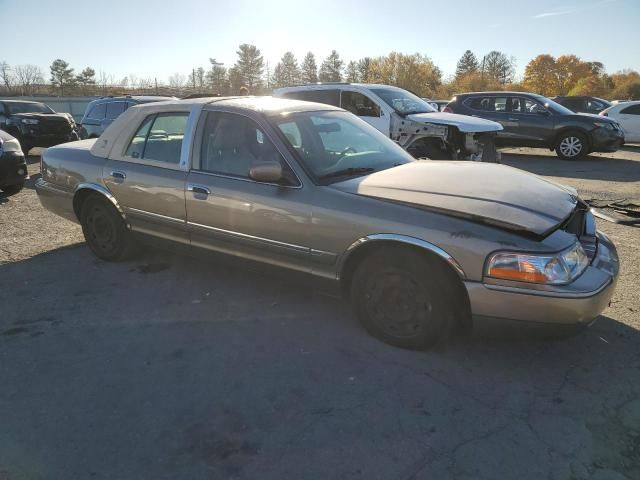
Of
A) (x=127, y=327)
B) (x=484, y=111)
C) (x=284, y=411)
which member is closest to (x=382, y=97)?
(x=484, y=111)

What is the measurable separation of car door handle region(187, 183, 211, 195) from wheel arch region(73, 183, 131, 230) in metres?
1.03

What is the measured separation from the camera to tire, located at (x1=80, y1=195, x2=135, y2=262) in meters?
4.70

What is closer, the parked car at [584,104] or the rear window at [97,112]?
the rear window at [97,112]

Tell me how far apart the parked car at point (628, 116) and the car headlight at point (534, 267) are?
14.6 metres

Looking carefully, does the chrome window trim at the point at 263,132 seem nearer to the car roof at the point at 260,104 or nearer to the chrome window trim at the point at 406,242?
the car roof at the point at 260,104

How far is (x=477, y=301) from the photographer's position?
2834mm

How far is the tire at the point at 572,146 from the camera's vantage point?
12211mm

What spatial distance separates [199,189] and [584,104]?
19.9 m

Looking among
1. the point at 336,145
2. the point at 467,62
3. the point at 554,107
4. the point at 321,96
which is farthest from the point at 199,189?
the point at 467,62

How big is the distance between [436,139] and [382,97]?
4.75ft

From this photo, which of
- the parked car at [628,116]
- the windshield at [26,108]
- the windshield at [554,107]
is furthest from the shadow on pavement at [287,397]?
the parked car at [628,116]

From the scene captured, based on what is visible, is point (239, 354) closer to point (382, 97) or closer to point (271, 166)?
point (271, 166)

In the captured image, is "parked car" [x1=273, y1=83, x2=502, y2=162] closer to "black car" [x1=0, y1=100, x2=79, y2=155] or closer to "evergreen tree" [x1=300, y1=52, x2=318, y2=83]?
"black car" [x1=0, y1=100, x2=79, y2=155]

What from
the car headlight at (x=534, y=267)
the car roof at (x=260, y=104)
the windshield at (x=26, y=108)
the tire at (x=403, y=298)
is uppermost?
the windshield at (x=26, y=108)
